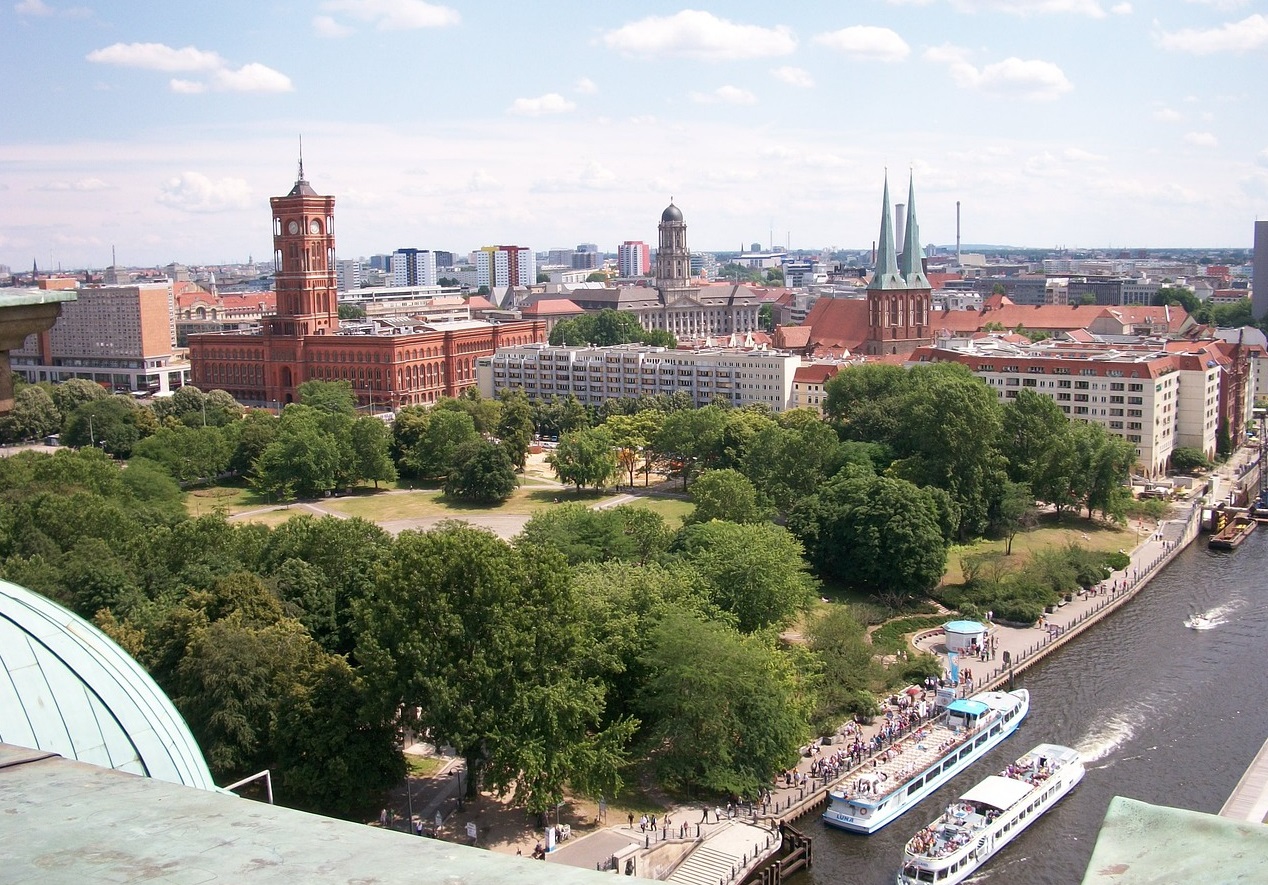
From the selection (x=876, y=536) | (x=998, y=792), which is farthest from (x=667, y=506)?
(x=998, y=792)

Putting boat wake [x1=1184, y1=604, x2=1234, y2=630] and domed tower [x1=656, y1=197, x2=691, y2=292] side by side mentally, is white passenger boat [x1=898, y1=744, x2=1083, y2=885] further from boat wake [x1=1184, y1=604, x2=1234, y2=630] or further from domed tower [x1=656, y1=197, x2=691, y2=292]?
domed tower [x1=656, y1=197, x2=691, y2=292]

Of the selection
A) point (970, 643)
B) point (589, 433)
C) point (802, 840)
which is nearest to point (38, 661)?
point (802, 840)

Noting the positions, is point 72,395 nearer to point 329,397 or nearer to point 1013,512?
point 329,397

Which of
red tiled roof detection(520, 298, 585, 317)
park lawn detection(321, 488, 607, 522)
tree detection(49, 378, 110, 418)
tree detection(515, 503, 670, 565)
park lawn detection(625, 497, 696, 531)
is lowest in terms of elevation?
park lawn detection(321, 488, 607, 522)

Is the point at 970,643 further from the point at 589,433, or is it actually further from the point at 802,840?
the point at 589,433

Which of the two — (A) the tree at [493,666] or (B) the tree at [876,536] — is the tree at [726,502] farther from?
(A) the tree at [493,666]

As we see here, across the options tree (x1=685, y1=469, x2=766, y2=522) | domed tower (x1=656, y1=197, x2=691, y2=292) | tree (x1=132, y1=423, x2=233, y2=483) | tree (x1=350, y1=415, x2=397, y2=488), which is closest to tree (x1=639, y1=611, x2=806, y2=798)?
tree (x1=685, y1=469, x2=766, y2=522)
